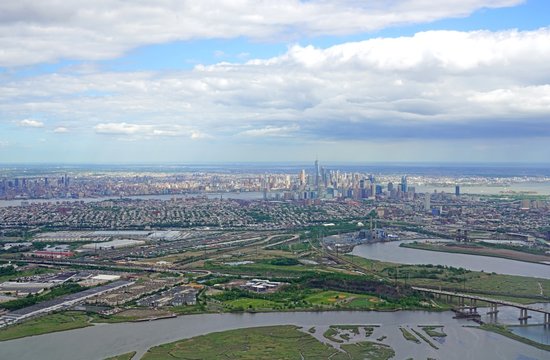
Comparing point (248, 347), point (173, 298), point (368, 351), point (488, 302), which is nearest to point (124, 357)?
point (248, 347)

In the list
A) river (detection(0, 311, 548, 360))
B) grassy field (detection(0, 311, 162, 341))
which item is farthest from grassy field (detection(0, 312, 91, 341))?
river (detection(0, 311, 548, 360))

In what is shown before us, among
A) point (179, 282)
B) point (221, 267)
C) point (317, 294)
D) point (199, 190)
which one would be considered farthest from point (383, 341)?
point (199, 190)

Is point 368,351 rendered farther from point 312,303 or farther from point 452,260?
point 452,260

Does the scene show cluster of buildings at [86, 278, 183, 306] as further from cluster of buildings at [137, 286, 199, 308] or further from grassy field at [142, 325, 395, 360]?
grassy field at [142, 325, 395, 360]

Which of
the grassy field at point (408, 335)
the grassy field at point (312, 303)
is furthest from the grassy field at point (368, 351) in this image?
the grassy field at point (312, 303)

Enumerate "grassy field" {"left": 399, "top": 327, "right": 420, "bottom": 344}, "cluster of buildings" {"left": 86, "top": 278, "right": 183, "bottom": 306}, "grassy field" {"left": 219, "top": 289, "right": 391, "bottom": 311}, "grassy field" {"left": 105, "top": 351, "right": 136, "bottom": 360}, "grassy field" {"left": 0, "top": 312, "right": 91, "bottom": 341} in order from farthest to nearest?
"cluster of buildings" {"left": 86, "top": 278, "right": 183, "bottom": 306} < "grassy field" {"left": 219, "top": 289, "right": 391, "bottom": 311} < "grassy field" {"left": 0, "top": 312, "right": 91, "bottom": 341} < "grassy field" {"left": 399, "top": 327, "right": 420, "bottom": 344} < "grassy field" {"left": 105, "top": 351, "right": 136, "bottom": 360}

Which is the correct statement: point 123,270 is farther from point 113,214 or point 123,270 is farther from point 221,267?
point 113,214
